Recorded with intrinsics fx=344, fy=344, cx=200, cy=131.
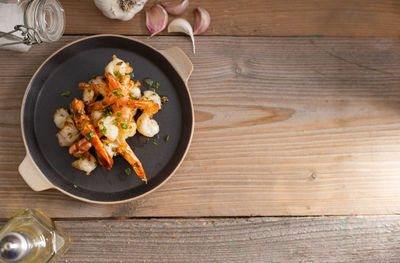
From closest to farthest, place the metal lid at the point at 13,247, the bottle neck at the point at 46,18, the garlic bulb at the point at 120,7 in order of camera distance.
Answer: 1. the metal lid at the point at 13,247
2. the bottle neck at the point at 46,18
3. the garlic bulb at the point at 120,7

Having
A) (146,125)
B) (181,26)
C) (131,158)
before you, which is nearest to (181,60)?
(181,26)

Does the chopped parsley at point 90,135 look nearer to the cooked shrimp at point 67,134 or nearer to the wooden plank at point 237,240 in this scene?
the cooked shrimp at point 67,134

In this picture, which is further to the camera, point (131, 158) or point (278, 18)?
point (278, 18)

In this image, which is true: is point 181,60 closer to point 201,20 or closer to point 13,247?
point 201,20

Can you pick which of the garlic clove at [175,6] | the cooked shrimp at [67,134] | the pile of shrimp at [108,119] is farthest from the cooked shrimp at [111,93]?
the garlic clove at [175,6]

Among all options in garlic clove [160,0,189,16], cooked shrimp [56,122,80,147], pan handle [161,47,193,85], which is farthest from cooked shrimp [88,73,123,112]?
garlic clove [160,0,189,16]

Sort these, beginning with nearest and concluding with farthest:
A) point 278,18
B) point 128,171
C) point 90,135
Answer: point 90,135
point 128,171
point 278,18

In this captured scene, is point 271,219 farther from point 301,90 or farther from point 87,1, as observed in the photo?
point 87,1
